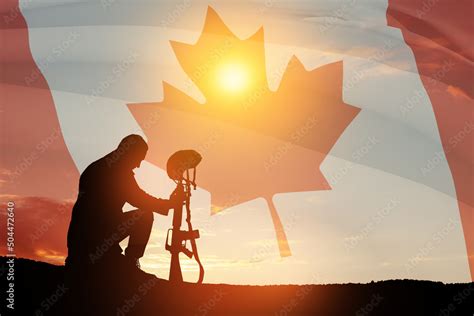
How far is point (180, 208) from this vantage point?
31.3 ft

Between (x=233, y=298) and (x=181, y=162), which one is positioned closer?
(x=181, y=162)

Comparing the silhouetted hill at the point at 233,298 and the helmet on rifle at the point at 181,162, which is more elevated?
the helmet on rifle at the point at 181,162

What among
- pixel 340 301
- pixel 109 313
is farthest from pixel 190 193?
pixel 340 301

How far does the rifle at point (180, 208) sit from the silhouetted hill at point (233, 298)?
328 mm

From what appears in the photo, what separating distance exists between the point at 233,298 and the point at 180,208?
145 centimetres

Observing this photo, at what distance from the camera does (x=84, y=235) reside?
368 inches

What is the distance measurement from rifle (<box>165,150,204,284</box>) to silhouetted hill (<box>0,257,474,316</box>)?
1.08 feet

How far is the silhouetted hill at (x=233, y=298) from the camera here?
9266 millimetres

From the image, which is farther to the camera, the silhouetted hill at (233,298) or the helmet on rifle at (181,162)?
the helmet on rifle at (181,162)

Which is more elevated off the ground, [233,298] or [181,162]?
A: [181,162]

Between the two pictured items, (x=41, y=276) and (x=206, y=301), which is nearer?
(x=206, y=301)

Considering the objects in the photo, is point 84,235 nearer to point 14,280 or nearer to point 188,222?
point 188,222

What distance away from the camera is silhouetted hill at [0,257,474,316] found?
30.4 feet

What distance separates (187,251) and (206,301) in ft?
2.34
